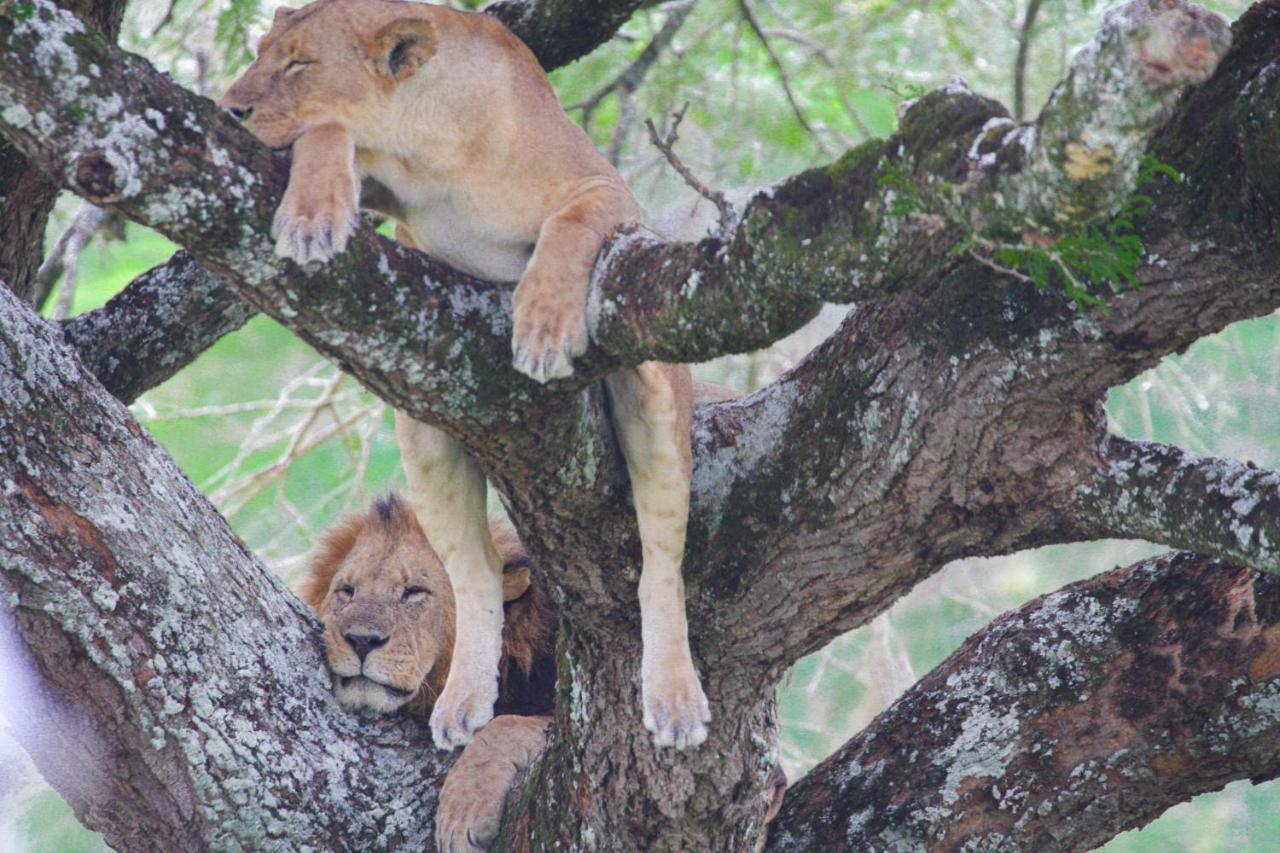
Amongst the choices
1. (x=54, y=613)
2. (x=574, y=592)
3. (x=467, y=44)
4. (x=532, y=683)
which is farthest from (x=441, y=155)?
(x=532, y=683)

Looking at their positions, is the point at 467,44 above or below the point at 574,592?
above

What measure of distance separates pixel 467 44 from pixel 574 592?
1442 millimetres

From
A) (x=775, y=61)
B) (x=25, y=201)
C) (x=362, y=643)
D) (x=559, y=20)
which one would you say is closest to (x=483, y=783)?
(x=362, y=643)

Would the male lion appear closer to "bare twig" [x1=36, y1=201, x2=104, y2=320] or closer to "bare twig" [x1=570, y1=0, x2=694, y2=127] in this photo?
"bare twig" [x1=36, y1=201, x2=104, y2=320]

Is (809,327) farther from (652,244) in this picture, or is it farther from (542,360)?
(542,360)

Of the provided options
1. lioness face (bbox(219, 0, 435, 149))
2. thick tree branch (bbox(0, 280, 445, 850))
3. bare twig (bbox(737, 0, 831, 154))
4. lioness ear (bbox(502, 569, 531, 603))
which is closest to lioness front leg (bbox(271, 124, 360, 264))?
lioness face (bbox(219, 0, 435, 149))

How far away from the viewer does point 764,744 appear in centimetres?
386

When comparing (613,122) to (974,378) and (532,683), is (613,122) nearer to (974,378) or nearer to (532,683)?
(532,683)

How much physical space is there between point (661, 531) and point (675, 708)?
443 millimetres

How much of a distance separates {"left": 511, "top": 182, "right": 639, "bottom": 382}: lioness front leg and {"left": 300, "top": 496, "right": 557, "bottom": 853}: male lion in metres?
1.44

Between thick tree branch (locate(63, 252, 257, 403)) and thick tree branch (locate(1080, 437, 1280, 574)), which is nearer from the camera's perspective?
thick tree branch (locate(1080, 437, 1280, 574))

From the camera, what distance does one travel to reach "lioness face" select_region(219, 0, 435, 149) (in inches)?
144

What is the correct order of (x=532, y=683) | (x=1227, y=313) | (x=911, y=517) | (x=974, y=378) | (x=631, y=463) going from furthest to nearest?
(x=532, y=683) → (x=631, y=463) → (x=911, y=517) → (x=974, y=378) → (x=1227, y=313)

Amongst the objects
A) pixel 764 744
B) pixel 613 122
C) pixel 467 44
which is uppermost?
pixel 613 122
